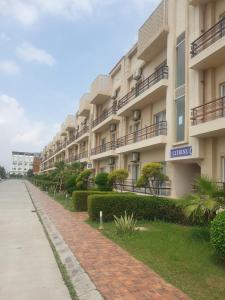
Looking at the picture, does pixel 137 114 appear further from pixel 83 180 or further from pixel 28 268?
pixel 28 268

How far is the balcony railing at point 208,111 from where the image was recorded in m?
14.6

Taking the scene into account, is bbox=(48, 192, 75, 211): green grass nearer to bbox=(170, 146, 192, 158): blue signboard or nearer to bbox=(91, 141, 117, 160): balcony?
bbox=(91, 141, 117, 160): balcony

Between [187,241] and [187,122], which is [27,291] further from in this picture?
[187,122]

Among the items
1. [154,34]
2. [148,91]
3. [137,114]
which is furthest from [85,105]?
[154,34]

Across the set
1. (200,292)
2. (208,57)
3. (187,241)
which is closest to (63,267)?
(200,292)

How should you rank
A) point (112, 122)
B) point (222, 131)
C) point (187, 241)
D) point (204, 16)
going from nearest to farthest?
point (187, 241)
point (222, 131)
point (204, 16)
point (112, 122)

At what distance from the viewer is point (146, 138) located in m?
23.0

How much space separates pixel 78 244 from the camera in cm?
1059

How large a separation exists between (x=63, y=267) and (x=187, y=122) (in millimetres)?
10494

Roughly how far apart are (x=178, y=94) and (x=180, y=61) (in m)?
1.68

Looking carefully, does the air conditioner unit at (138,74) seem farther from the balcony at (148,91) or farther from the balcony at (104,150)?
the balcony at (104,150)

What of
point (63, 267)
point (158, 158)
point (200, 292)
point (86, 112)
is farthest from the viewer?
point (86, 112)

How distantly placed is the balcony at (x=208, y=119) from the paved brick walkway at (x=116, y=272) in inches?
233

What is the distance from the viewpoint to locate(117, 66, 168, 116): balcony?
65.4ft
